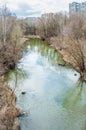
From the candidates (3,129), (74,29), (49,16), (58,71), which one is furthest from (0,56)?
(49,16)

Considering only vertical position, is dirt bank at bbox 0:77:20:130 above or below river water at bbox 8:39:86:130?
above

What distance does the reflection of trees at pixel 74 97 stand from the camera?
19.6m

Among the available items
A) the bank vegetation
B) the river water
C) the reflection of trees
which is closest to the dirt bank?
the river water

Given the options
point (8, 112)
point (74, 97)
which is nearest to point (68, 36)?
point (74, 97)

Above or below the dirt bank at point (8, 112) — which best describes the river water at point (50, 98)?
below

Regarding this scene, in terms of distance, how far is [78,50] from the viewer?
91.7 ft

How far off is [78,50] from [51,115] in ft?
39.5

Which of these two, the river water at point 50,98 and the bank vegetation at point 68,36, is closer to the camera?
the river water at point 50,98

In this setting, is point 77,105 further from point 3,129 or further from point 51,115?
point 3,129

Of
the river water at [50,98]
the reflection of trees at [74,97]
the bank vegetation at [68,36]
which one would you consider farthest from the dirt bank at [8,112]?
the bank vegetation at [68,36]

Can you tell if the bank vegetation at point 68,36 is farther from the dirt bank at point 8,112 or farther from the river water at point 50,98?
the dirt bank at point 8,112

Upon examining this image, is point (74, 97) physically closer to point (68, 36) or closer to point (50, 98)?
point (50, 98)

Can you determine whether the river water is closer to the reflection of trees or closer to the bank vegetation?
the reflection of trees

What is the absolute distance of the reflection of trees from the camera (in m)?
19.6
